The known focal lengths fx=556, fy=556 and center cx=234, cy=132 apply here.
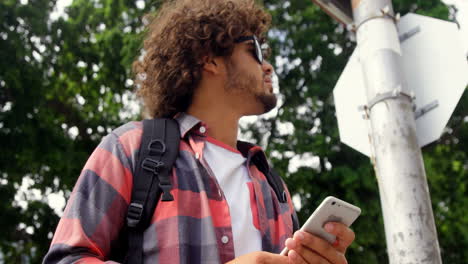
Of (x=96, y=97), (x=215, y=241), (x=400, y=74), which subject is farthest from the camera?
(x=96, y=97)

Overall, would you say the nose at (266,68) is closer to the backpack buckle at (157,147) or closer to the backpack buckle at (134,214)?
the backpack buckle at (157,147)

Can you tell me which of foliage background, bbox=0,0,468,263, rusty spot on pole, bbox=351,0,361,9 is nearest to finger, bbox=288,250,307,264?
rusty spot on pole, bbox=351,0,361,9

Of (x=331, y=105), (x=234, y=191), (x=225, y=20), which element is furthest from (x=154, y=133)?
(x=331, y=105)

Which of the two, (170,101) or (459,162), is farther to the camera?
(459,162)

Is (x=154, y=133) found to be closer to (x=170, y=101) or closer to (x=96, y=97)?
(x=170, y=101)

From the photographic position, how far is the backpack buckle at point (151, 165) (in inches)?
69.6

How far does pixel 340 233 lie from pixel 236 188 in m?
0.50

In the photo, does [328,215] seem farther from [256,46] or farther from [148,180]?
[256,46]

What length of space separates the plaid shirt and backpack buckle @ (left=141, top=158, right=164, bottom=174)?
0.04 meters

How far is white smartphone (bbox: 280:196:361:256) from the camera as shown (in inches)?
62.9

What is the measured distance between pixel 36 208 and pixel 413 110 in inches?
312

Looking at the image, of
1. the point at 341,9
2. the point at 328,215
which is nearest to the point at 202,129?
the point at 328,215

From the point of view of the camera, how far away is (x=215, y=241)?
1.77m

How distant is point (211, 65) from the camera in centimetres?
246
